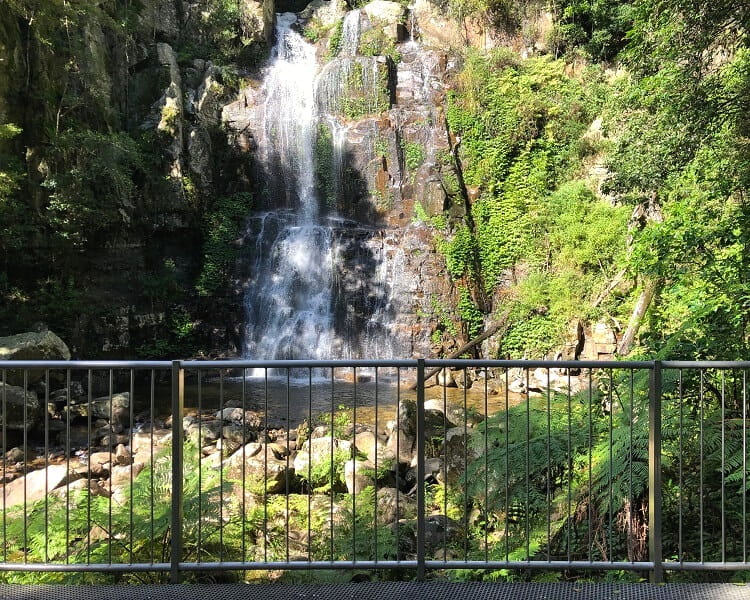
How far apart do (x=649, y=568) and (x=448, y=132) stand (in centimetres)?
2192

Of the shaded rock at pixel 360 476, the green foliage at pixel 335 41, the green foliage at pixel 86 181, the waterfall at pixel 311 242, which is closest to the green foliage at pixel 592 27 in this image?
the waterfall at pixel 311 242

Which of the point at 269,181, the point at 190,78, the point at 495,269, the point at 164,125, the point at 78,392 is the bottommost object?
the point at 78,392

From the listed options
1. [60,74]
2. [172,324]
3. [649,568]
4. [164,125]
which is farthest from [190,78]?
[649,568]

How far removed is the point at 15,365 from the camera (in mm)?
4473

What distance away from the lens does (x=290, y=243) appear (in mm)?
22703

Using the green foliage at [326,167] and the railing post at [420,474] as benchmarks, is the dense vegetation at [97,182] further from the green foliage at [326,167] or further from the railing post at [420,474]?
the railing post at [420,474]

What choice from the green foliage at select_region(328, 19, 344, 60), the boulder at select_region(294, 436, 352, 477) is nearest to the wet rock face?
the green foliage at select_region(328, 19, 344, 60)

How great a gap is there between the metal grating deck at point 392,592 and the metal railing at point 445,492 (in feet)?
0.40

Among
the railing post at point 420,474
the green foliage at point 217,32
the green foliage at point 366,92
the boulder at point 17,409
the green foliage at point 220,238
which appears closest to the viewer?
the railing post at point 420,474

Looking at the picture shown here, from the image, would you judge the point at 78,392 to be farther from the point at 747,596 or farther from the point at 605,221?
the point at 747,596

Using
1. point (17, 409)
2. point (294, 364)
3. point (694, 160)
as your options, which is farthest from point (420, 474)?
point (17, 409)

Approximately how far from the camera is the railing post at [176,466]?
4457 millimetres

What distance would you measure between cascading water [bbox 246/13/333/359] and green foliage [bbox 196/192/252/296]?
2.49 feet

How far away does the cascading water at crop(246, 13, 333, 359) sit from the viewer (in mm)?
21094
